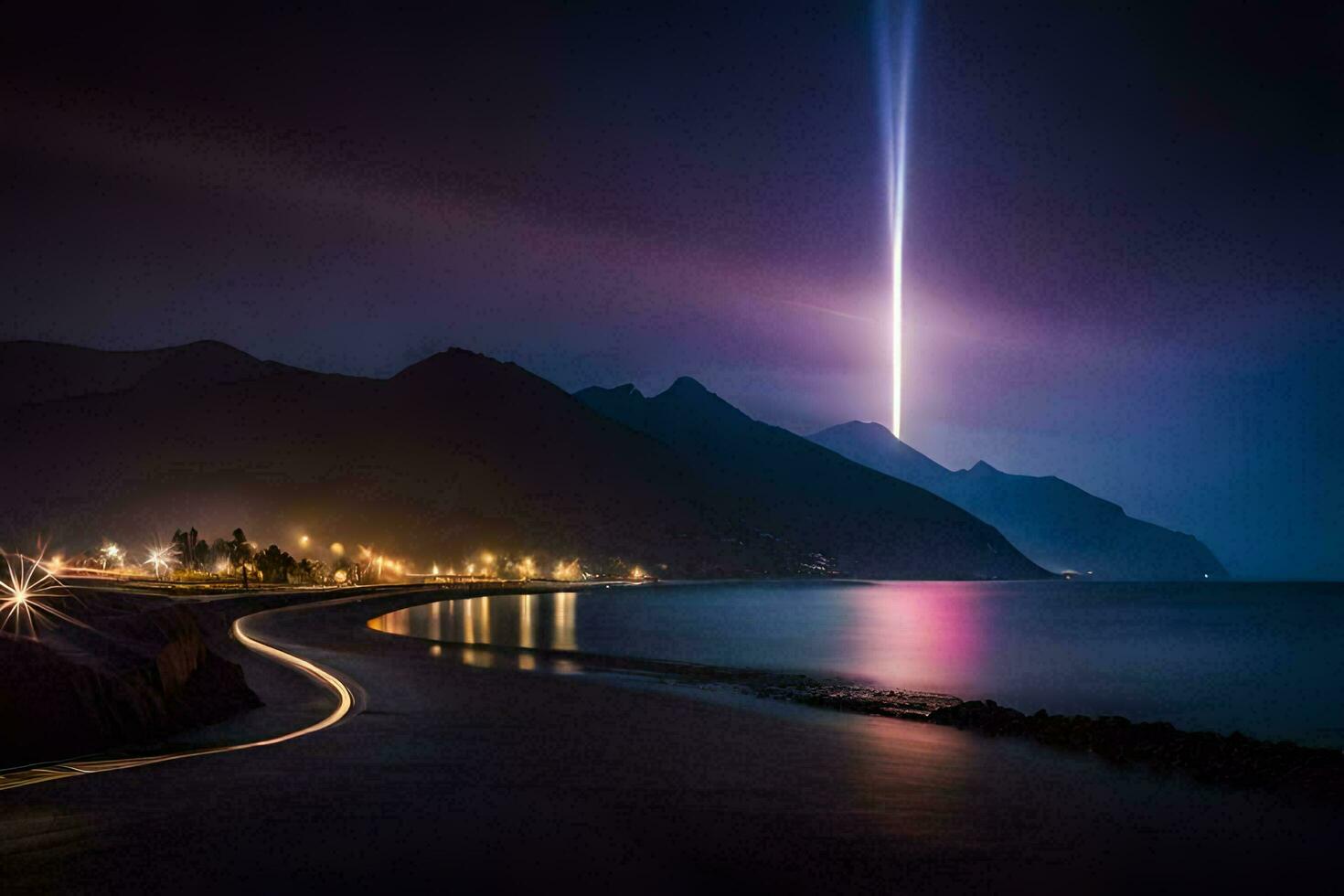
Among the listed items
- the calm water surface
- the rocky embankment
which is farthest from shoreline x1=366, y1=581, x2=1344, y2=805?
the rocky embankment

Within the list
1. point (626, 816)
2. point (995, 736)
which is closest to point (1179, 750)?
point (995, 736)

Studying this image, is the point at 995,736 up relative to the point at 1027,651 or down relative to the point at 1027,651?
up

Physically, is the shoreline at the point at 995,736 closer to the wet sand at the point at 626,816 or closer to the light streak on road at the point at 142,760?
the light streak on road at the point at 142,760

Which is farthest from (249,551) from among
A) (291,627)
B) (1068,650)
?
(1068,650)

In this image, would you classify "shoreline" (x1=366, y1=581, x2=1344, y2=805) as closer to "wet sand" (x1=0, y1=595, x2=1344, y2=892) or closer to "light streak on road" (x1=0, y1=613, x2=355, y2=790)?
"wet sand" (x1=0, y1=595, x2=1344, y2=892)

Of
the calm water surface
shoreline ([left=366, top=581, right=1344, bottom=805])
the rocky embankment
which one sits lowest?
the calm water surface

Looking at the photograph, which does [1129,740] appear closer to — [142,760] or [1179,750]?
[1179,750]

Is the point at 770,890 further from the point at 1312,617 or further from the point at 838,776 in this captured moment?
the point at 1312,617
